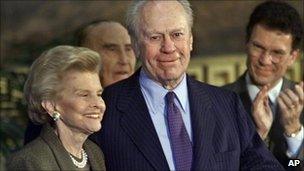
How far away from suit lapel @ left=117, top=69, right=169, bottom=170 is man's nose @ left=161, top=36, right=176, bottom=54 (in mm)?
213

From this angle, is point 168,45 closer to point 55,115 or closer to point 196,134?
point 196,134

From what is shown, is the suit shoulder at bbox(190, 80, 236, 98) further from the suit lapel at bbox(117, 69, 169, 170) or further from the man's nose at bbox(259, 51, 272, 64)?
the man's nose at bbox(259, 51, 272, 64)

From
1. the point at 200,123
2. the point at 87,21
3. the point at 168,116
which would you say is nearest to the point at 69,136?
the point at 168,116

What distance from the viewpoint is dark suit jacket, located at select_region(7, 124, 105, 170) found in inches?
133

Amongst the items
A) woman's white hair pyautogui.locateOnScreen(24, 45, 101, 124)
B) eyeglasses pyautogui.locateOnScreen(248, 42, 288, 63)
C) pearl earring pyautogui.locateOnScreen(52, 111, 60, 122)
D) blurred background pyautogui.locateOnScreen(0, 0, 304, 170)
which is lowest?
blurred background pyautogui.locateOnScreen(0, 0, 304, 170)

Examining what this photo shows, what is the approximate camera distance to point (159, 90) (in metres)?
3.68

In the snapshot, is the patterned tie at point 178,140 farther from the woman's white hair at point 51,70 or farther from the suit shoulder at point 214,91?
the woman's white hair at point 51,70

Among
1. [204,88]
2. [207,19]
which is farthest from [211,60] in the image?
[204,88]

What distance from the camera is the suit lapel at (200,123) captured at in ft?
11.7

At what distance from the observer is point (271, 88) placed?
4.54 m

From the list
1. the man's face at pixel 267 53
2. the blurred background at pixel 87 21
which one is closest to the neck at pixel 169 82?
the man's face at pixel 267 53

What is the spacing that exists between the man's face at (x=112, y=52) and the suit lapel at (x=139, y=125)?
965mm

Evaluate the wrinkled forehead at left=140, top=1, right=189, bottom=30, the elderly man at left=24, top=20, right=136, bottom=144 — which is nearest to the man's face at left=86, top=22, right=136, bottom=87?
the elderly man at left=24, top=20, right=136, bottom=144

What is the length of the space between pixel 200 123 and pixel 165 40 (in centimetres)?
35
